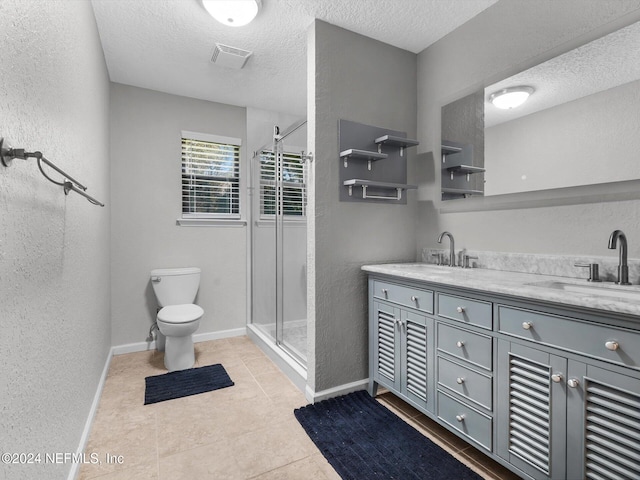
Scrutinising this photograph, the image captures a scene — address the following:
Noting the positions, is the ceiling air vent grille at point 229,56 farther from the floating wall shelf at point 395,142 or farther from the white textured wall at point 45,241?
the floating wall shelf at point 395,142

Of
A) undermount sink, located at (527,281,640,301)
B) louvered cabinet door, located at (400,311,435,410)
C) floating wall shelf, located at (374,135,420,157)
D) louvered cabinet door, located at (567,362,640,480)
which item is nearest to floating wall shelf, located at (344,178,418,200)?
floating wall shelf, located at (374,135,420,157)

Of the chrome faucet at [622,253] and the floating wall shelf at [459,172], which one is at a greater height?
the floating wall shelf at [459,172]

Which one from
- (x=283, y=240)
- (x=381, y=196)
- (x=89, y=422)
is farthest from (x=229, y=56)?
(x=89, y=422)

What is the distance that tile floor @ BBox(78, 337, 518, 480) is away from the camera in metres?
1.59

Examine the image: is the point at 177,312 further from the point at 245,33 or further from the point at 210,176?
the point at 245,33

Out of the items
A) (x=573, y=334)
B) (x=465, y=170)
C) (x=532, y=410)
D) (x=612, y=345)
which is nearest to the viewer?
(x=612, y=345)

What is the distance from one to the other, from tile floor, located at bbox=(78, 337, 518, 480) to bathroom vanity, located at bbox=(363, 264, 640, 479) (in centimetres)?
28

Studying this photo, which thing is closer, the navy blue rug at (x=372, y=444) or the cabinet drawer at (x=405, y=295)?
the navy blue rug at (x=372, y=444)

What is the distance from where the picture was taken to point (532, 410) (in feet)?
4.37

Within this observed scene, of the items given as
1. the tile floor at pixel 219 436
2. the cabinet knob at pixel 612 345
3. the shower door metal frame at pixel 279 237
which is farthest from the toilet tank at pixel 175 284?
the cabinet knob at pixel 612 345

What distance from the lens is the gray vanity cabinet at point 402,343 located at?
186 centimetres

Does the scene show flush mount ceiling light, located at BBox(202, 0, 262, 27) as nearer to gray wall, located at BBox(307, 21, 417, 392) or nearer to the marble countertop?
gray wall, located at BBox(307, 21, 417, 392)

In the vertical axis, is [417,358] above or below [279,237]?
below

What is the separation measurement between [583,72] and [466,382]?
1.64 metres
